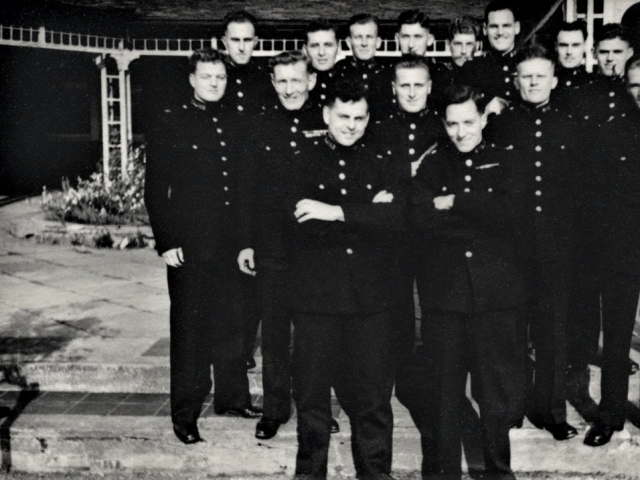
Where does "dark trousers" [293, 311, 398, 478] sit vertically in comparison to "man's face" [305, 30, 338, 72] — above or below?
below

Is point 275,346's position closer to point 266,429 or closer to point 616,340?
point 266,429

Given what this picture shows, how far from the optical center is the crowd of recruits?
3.88 metres

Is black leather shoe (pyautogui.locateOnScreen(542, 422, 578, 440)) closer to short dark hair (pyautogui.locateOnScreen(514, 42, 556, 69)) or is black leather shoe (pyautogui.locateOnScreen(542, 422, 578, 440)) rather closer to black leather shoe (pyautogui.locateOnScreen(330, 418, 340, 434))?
black leather shoe (pyautogui.locateOnScreen(330, 418, 340, 434))

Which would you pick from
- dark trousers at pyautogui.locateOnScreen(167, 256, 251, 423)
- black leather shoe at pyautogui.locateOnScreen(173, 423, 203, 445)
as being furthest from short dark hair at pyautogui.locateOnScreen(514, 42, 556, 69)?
black leather shoe at pyautogui.locateOnScreen(173, 423, 203, 445)

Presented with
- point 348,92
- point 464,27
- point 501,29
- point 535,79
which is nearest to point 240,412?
point 348,92

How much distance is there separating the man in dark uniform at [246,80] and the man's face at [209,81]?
0.74ft

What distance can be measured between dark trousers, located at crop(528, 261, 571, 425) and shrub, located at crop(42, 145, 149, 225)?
6997mm

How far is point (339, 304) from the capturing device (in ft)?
12.7

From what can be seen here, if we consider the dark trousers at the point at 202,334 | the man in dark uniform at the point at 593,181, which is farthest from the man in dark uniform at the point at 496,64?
the dark trousers at the point at 202,334

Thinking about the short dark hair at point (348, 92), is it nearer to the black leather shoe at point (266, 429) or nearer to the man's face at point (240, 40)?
the man's face at point (240, 40)

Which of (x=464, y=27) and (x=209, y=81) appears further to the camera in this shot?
(x=464, y=27)

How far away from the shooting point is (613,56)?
16.1 feet

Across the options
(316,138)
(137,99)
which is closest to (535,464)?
(316,138)

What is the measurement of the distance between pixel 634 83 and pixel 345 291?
71.8 inches
